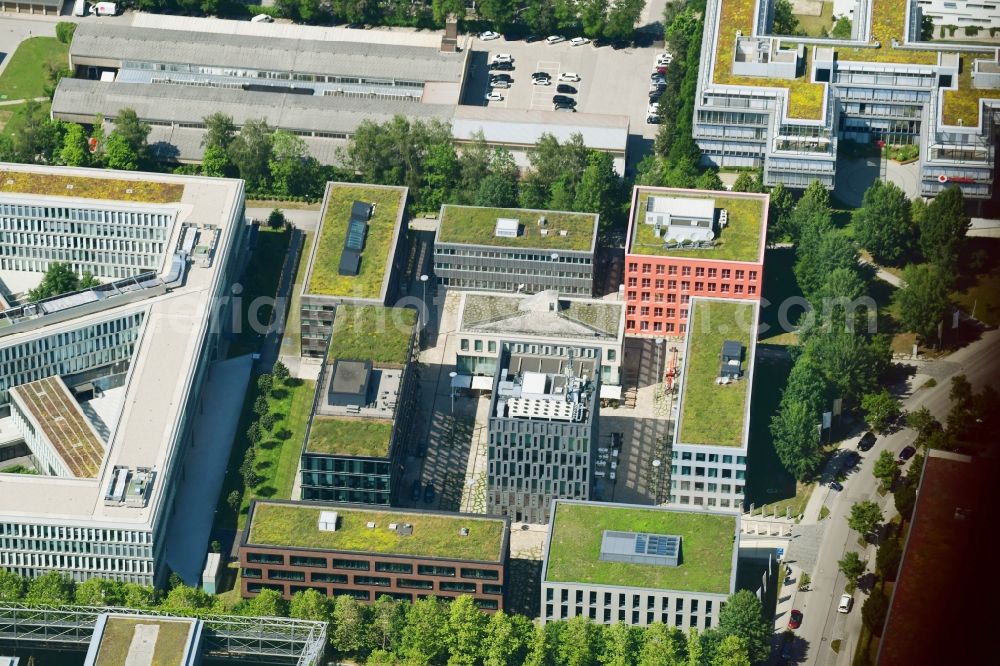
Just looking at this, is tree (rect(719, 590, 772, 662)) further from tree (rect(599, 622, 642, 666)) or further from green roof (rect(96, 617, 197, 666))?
green roof (rect(96, 617, 197, 666))

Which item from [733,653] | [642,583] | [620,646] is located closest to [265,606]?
[620,646]

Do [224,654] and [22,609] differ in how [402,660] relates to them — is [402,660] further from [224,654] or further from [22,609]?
[22,609]

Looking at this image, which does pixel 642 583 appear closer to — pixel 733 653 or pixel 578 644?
pixel 578 644

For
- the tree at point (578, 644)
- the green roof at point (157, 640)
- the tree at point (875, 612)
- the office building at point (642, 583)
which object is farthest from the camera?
the office building at point (642, 583)

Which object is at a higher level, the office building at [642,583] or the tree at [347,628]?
the office building at [642,583]

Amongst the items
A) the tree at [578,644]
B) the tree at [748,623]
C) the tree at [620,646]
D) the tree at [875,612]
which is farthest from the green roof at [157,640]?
the tree at [875,612]

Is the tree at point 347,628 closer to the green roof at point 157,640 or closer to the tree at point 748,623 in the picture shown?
the green roof at point 157,640
